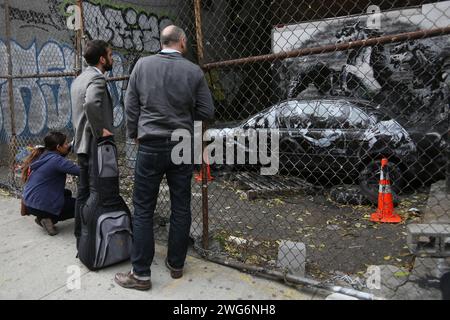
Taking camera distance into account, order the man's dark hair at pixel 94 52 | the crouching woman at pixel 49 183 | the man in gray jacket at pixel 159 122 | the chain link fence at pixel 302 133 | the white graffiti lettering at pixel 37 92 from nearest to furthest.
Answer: the man in gray jacket at pixel 159 122
the man's dark hair at pixel 94 52
the chain link fence at pixel 302 133
the crouching woman at pixel 49 183
the white graffiti lettering at pixel 37 92

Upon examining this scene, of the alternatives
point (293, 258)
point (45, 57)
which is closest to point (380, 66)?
point (45, 57)

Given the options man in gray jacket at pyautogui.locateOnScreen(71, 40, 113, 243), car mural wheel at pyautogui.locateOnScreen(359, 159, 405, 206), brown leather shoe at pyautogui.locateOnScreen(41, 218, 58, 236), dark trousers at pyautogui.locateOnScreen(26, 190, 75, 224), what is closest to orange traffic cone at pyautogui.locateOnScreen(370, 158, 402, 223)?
car mural wheel at pyautogui.locateOnScreen(359, 159, 405, 206)

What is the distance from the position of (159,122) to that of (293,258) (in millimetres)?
1674

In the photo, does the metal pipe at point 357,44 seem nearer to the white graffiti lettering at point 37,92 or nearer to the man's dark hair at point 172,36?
the man's dark hair at point 172,36

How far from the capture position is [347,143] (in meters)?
6.40

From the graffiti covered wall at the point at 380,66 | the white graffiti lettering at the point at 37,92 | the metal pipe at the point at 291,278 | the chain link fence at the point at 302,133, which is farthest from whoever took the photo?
the graffiti covered wall at the point at 380,66

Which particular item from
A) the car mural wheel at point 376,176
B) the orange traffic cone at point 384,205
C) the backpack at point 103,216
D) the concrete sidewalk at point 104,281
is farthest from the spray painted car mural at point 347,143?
the backpack at point 103,216

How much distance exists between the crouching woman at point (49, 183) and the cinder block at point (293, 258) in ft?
7.34

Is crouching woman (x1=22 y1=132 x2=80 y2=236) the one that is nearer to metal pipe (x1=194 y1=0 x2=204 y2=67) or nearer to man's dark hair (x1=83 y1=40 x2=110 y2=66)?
man's dark hair (x1=83 y1=40 x2=110 y2=66)

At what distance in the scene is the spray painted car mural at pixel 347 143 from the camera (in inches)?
242

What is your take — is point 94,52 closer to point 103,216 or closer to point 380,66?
point 103,216

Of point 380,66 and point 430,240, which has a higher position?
point 380,66

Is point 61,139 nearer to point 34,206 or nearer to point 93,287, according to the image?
point 34,206

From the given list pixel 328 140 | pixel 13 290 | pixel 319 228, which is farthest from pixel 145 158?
pixel 328 140
